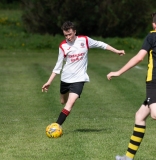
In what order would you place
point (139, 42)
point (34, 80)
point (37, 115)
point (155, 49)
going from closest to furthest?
point (155, 49), point (37, 115), point (34, 80), point (139, 42)

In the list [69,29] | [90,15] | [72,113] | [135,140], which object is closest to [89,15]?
[90,15]

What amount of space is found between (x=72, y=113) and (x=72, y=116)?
478mm

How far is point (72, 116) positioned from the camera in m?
13.0

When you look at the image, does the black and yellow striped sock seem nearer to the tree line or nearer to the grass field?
the grass field

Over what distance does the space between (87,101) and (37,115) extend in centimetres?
272

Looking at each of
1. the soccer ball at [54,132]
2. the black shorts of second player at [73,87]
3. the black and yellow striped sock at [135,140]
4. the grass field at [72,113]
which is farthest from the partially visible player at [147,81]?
the black shorts of second player at [73,87]

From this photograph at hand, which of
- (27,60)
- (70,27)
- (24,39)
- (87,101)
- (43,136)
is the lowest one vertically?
(24,39)

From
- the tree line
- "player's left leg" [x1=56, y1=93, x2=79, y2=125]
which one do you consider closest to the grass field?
"player's left leg" [x1=56, y1=93, x2=79, y2=125]

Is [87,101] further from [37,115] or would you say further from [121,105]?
[37,115]

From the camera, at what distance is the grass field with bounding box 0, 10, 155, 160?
895cm

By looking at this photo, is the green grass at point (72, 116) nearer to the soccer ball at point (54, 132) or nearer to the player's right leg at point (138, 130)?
the soccer ball at point (54, 132)

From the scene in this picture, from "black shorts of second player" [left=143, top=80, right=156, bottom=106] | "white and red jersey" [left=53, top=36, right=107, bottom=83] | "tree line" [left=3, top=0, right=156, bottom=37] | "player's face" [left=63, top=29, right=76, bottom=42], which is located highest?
"black shorts of second player" [left=143, top=80, right=156, bottom=106]

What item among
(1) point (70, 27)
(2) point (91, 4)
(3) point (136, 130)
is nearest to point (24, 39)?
(2) point (91, 4)

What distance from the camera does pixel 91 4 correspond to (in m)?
→ 35.7
